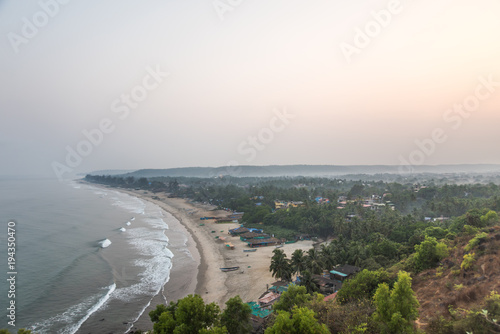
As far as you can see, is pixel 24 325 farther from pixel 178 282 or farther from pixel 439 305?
pixel 439 305

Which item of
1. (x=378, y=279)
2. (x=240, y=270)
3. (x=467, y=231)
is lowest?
(x=240, y=270)

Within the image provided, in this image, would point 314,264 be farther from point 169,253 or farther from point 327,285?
point 169,253

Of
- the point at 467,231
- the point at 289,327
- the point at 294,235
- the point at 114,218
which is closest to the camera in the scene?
the point at 289,327

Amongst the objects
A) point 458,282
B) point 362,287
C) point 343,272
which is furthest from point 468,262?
point 343,272

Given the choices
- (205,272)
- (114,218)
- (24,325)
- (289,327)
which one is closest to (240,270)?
(205,272)

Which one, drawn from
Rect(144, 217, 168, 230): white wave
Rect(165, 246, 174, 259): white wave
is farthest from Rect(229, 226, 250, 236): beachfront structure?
Rect(144, 217, 168, 230): white wave

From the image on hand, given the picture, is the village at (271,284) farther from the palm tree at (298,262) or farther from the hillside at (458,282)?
the hillside at (458,282)

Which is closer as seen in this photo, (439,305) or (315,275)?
(439,305)

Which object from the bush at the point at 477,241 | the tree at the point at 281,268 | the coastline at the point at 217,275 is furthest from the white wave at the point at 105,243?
the bush at the point at 477,241
